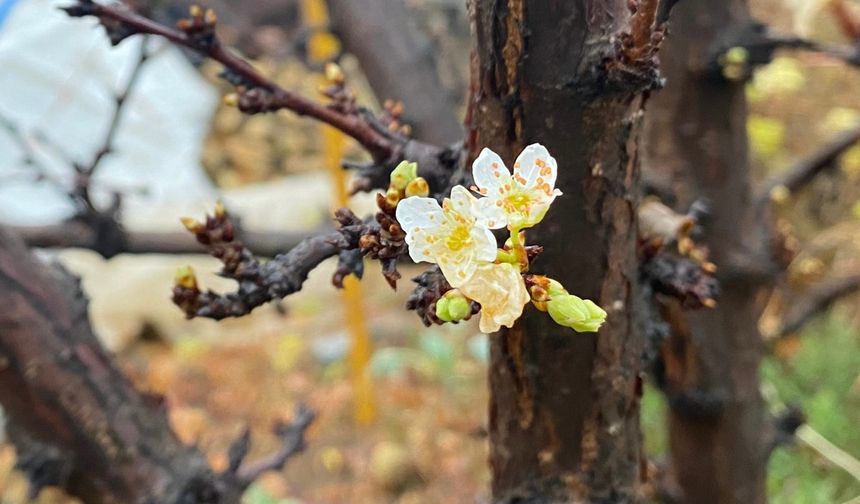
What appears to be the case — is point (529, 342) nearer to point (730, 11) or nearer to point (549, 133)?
point (549, 133)

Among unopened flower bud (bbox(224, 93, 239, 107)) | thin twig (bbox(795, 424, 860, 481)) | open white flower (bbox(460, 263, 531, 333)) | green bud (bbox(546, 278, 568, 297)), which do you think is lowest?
thin twig (bbox(795, 424, 860, 481))

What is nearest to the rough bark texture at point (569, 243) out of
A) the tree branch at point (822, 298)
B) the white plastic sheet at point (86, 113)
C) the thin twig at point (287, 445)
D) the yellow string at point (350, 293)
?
the thin twig at point (287, 445)

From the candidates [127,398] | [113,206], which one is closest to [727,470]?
[127,398]

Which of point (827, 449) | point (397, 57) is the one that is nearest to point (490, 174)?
point (397, 57)

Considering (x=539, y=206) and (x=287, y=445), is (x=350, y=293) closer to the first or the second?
(x=287, y=445)

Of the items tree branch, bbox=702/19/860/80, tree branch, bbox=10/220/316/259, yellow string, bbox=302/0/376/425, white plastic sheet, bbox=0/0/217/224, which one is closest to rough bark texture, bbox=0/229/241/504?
tree branch, bbox=10/220/316/259

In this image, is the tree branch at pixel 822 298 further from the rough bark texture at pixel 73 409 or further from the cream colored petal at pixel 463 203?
the cream colored petal at pixel 463 203

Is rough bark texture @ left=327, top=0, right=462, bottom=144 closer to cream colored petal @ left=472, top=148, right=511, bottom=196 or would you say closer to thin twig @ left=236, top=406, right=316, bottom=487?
thin twig @ left=236, top=406, right=316, bottom=487
